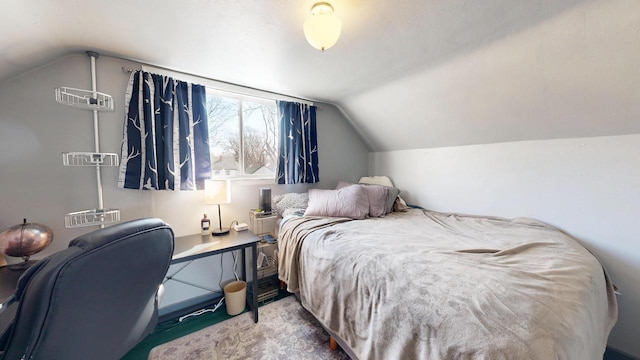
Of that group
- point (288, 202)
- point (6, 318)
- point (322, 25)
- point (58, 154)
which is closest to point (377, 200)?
point (288, 202)

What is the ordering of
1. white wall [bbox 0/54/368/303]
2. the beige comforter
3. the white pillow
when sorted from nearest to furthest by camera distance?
the beige comforter
white wall [bbox 0/54/368/303]
the white pillow

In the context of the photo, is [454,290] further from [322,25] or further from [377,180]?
[377,180]

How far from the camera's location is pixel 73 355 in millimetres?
700

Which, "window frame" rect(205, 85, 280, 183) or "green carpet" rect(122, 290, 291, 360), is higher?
"window frame" rect(205, 85, 280, 183)

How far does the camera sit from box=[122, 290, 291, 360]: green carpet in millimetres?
1542

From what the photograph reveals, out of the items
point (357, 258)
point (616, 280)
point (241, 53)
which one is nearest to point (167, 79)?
point (241, 53)

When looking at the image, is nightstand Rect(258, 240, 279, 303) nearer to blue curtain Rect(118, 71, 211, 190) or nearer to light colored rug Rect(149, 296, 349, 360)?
light colored rug Rect(149, 296, 349, 360)

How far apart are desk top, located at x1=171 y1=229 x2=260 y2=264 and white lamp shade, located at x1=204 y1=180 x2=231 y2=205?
1.05 ft

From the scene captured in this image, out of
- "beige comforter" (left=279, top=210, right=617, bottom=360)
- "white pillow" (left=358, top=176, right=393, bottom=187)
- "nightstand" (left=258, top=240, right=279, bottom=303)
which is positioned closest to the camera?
"beige comforter" (left=279, top=210, right=617, bottom=360)

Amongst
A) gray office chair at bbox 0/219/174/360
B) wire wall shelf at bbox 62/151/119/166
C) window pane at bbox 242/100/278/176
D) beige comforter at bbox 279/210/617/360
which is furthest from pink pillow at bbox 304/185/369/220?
wire wall shelf at bbox 62/151/119/166

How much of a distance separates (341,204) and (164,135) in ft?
5.67

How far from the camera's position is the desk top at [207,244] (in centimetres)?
155

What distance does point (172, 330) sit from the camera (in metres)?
1.77

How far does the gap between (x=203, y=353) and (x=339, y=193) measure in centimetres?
170
